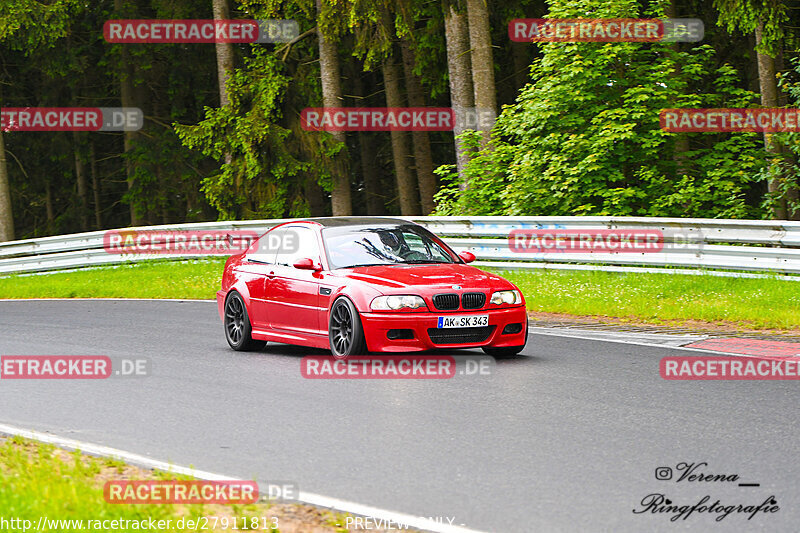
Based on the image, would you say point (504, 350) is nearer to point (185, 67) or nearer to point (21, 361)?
point (21, 361)

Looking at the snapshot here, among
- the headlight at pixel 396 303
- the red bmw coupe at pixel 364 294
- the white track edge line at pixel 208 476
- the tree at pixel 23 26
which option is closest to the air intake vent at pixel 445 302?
the red bmw coupe at pixel 364 294

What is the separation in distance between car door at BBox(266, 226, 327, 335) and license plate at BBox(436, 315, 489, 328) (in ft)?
4.72

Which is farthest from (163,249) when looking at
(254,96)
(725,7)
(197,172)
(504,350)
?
(197,172)

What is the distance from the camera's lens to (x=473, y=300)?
10.9 meters

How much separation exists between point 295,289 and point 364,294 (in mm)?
1340

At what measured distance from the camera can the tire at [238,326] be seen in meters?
12.7

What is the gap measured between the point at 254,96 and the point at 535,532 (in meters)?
28.1

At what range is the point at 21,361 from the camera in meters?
12.4

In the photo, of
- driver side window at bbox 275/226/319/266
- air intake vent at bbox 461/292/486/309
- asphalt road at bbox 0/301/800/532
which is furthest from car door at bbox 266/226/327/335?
air intake vent at bbox 461/292/486/309

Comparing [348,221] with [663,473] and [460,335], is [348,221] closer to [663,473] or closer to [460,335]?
[460,335]

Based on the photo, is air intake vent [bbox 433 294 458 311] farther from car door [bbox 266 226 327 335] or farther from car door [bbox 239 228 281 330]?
car door [bbox 239 228 281 330]

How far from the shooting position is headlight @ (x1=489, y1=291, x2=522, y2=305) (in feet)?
36.4

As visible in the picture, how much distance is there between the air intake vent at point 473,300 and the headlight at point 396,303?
1.42ft

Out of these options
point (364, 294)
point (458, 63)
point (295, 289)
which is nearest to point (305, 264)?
point (295, 289)
